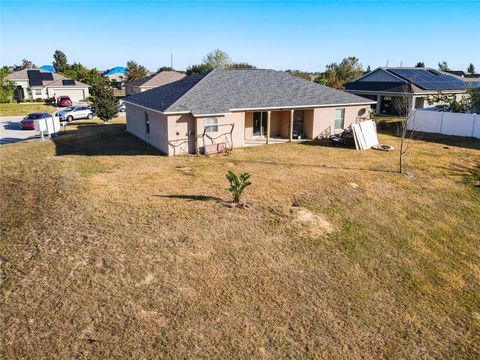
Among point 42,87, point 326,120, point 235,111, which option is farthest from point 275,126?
point 42,87

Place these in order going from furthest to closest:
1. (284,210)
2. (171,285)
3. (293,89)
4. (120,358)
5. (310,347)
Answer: (293,89) < (284,210) < (171,285) < (310,347) < (120,358)

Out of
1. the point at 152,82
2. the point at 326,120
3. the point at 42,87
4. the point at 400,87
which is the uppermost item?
the point at 152,82

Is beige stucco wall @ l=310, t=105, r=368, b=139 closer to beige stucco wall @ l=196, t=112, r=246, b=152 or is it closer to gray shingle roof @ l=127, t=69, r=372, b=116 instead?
gray shingle roof @ l=127, t=69, r=372, b=116

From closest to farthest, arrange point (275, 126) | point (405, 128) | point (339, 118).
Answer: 1. point (405, 128)
2. point (339, 118)
3. point (275, 126)

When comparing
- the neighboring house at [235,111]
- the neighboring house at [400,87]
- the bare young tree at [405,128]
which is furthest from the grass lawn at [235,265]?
the neighboring house at [400,87]

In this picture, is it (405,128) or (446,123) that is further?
(446,123)

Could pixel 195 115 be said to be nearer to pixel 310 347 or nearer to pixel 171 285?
pixel 171 285

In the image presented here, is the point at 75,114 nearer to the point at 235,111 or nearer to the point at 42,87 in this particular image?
the point at 235,111

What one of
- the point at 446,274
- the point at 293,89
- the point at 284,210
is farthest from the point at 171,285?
the point at 293,89
